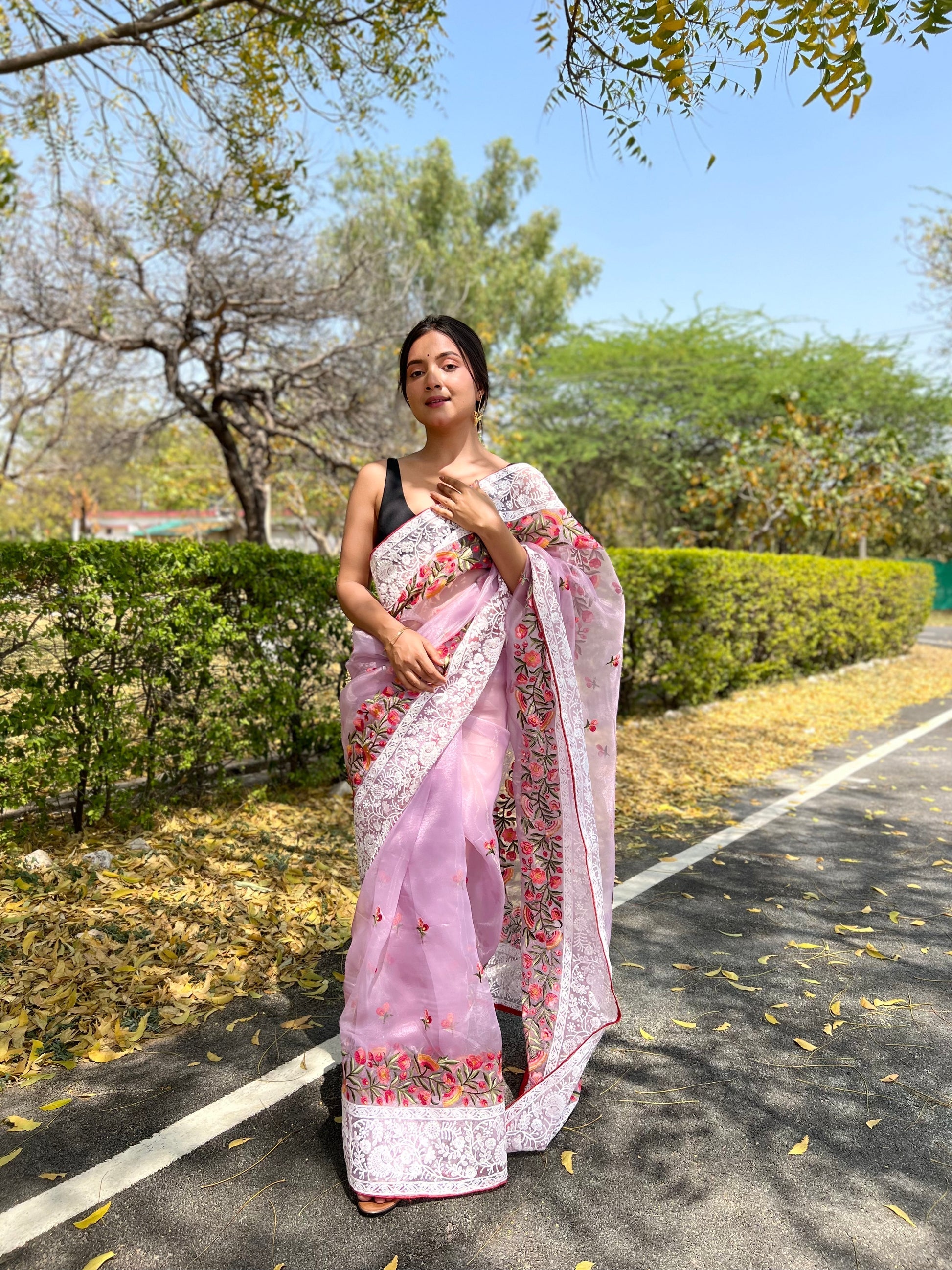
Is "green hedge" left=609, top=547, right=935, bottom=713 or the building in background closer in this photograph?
"green hedge" left=609, top=547, right=935, bottom=713

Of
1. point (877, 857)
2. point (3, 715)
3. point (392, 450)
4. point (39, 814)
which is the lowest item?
point (877, 857)

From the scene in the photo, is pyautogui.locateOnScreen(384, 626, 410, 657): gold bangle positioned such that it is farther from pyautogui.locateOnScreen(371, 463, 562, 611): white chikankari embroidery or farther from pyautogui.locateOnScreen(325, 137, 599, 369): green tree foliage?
pyautogui.locateOnScreen(325, 137, 599, 369): green tree foliage

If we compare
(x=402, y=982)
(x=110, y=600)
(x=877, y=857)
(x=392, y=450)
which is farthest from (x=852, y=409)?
(x=402, y=982)

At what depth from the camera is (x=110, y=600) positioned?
15.9 feet

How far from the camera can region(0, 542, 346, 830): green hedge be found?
4.51 meters

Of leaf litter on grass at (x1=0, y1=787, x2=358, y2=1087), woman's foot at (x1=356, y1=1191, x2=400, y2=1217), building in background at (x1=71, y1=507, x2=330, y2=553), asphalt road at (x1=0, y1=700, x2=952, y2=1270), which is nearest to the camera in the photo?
asphalt road at (x1=0, y1=700, x2=952, y2=1270)

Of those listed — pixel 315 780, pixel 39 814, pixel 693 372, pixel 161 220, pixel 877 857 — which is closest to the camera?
pixel 39 814

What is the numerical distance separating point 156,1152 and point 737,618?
909cm

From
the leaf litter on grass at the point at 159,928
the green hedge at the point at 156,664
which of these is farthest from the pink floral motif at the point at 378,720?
the green hedge at the point at 156,664

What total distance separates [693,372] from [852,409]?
4472mm

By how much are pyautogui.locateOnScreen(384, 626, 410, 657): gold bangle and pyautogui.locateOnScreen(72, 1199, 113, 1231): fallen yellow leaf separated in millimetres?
1585

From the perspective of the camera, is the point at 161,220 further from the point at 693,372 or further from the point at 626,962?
the point at 693,372

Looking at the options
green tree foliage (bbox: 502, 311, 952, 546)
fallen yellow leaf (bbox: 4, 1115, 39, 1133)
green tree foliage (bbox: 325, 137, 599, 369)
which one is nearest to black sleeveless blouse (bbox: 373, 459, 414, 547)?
fallen yellow leaf (bbox: 4, 1115, 39, 1133)

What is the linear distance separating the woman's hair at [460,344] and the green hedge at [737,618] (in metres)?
5.89
